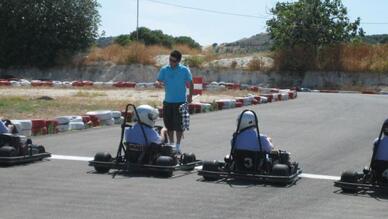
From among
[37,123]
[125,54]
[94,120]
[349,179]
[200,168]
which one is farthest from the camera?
[125,54]

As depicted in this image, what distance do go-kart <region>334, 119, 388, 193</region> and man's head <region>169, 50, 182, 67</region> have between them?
3660 millimetres

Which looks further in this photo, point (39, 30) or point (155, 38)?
point (155, 38)

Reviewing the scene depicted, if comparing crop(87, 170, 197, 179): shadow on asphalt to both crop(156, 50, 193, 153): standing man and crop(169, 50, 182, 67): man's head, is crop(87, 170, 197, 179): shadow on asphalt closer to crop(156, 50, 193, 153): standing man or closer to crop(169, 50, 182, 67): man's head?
crop(156, 50, 193, 153): standing man

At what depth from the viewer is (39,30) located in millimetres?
47625

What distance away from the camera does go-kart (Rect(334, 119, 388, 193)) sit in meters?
8.21

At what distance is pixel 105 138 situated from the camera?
45.6 ft

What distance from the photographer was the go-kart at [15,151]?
9625mm

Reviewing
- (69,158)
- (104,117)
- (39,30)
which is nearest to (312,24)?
(39,30)

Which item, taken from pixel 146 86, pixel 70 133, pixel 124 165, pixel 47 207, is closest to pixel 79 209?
pixel 47 207

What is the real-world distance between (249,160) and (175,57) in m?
2.76

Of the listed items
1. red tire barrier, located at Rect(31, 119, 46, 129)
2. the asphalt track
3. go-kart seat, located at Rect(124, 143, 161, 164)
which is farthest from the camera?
red tire barrier, located at Rect(31, 119, 46, 129)

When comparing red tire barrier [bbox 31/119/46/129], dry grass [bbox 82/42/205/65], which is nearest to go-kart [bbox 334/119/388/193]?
red tire barrier [bbox 31/119/46/129]

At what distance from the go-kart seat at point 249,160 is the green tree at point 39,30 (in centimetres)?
4027

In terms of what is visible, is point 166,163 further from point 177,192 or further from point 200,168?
point 177,192
